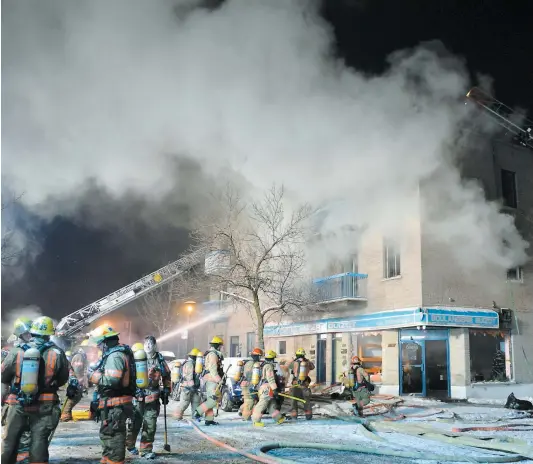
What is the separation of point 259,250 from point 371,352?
200 inches

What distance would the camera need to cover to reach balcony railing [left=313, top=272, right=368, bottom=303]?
61.7 ft

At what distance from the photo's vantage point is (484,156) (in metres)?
18.0

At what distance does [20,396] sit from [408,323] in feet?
42.2

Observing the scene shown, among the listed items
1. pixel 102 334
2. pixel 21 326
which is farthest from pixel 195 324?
pixel 102 334

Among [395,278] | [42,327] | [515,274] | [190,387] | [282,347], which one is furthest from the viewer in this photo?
[282,347]

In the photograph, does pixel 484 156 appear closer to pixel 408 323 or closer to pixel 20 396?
pixel 408 323

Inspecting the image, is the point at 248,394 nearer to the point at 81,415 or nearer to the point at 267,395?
the point at 267,395

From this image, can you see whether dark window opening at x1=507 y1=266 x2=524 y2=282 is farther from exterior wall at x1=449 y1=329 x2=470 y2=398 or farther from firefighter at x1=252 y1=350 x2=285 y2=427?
firefighter at x1=252 y1=350 x2=285 y2=427


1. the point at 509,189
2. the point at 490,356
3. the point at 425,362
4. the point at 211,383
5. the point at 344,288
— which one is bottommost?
the point at 211,383

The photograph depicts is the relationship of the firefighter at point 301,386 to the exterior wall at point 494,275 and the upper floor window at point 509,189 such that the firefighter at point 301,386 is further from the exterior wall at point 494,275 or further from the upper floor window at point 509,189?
the upper floor window at point 509,189

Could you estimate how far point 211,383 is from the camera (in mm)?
10562

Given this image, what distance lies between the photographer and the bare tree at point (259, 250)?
16.5 m

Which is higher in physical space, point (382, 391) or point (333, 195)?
point (333, 195)

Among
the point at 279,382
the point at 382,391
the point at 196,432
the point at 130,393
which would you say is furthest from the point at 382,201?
the point at 130,393
